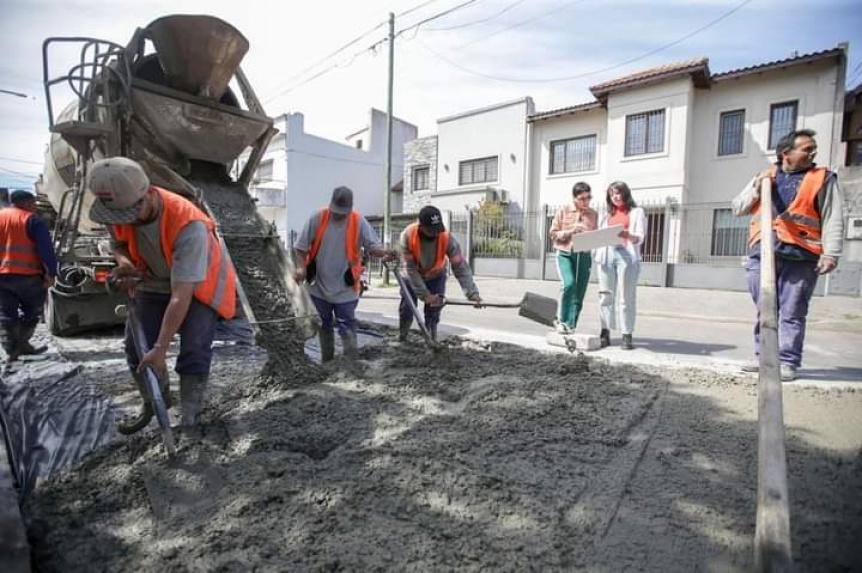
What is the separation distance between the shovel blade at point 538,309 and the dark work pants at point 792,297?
5.32ft

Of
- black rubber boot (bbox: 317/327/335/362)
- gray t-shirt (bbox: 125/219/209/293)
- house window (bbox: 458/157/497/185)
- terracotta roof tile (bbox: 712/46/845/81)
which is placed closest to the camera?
gray t-shirt (bbox: 125/219/209/293)

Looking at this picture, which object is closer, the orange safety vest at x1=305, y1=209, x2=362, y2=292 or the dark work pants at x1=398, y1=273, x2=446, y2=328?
the orange safety vest at x1=305, y1=209, x2=362, y2=292

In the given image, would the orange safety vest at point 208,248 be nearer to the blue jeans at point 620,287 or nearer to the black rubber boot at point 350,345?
the black rubber boot at point 350,345

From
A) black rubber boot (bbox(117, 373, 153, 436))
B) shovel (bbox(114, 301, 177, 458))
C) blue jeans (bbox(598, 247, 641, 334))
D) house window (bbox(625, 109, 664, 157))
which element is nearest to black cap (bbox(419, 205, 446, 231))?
blue jeans (bbox(598, 247, 641, 334))

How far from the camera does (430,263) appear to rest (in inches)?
177

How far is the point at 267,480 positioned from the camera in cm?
214

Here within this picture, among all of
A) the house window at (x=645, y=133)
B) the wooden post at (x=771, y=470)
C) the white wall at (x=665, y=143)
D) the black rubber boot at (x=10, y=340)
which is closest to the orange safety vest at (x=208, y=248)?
the wooden post at (x=771, y=470)

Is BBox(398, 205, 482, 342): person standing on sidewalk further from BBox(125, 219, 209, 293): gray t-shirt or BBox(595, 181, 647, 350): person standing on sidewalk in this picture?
BBox(125, 219, 209, 293): gray t-shirt

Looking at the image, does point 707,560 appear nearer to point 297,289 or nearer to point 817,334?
point 297,289

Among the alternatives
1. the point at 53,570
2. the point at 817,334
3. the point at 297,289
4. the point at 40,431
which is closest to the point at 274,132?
the point at 297,289

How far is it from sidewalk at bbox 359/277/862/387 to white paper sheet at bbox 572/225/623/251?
3.20 ft

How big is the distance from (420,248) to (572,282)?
1.54 metres

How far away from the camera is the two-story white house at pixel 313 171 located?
74.6 ft

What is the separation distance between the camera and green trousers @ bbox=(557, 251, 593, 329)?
4.77 metres
